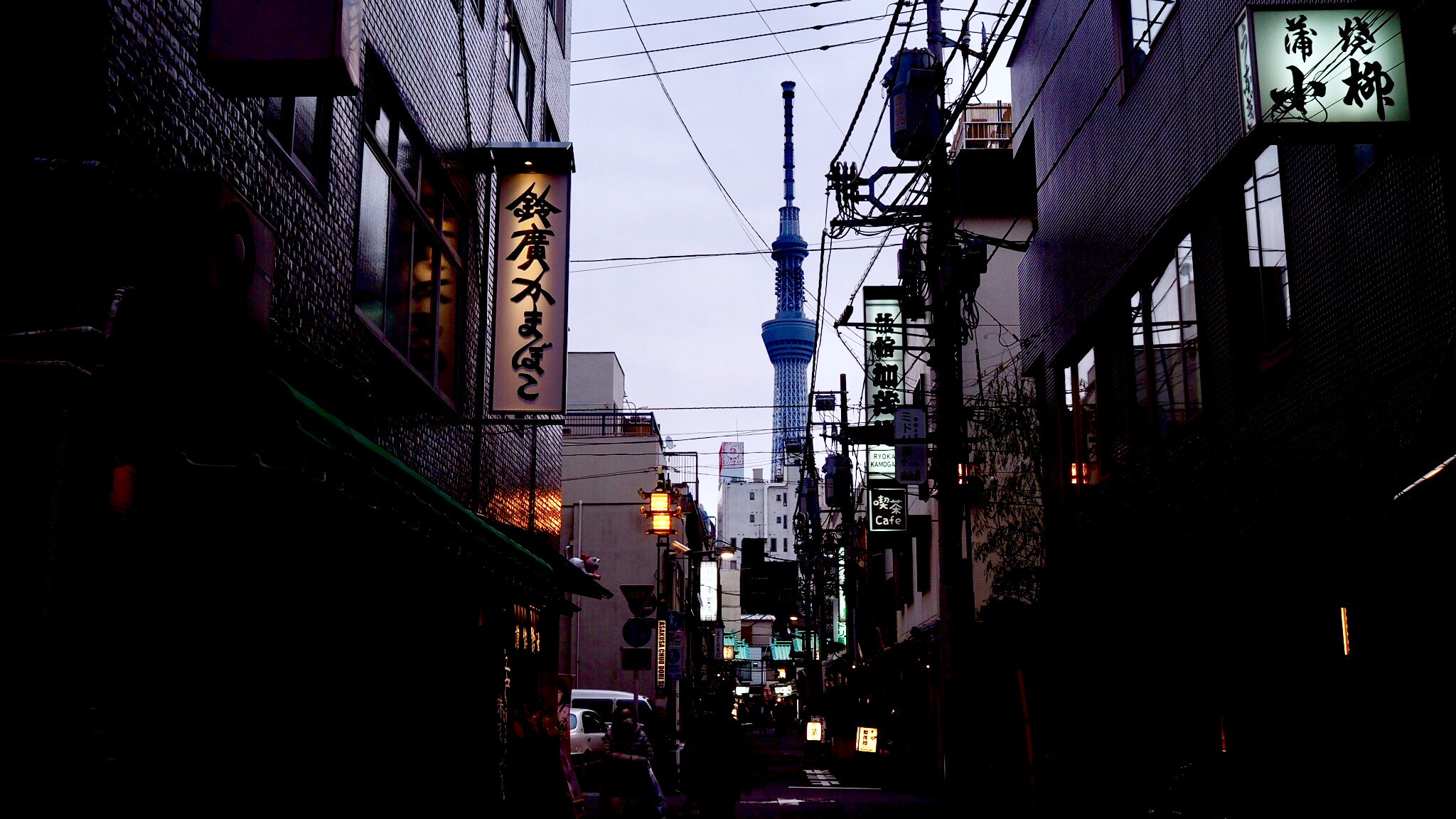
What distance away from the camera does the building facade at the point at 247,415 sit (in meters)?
5.89

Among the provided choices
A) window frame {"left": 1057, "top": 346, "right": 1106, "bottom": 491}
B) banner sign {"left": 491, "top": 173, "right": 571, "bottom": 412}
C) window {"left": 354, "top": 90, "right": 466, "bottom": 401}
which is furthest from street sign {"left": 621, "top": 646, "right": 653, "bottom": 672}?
banner sign {"left": 491, "top": 173, "right": 571, "bottom": 412}

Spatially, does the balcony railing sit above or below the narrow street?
above

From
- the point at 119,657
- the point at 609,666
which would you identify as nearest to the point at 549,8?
the point at 119,657

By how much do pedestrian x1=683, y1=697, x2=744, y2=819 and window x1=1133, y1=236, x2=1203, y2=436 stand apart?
271 inches

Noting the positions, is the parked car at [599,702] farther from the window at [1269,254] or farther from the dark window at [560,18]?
the window at [1269,254]

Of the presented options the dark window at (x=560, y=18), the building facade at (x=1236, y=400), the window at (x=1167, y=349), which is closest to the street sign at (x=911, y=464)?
the building facade at (x=1236, y=400)

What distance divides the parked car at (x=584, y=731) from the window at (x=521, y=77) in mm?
13136

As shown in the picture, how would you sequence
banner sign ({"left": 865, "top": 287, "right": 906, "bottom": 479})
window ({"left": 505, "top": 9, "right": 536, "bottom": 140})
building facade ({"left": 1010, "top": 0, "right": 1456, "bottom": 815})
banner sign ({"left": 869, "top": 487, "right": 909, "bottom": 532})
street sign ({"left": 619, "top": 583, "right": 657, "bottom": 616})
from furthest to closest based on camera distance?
banner sign ({"left": 869, "top": 487, "right": 909, "bottom": 532}), street sign ({"left": 619, "top": 583, "right": 657, "bottom": 616}), banner sign ({"left": 865, "top": 287, "right": 906, "bottom": 479}), window ({"left": 505, "top": 9, "right": 536, "bottom": 140}), building facade ({"left": 1010, "top": 0, "right": 1456, "bottom": 815})

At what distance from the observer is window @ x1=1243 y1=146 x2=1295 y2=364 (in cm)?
1154

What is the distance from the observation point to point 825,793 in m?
26.1

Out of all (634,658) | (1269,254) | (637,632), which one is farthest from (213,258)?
(634,658)

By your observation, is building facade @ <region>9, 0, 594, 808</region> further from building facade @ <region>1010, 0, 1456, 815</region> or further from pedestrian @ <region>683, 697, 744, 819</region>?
building facade @ <region>1010, 0, 1456, 815</region>

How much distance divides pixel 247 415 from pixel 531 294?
8.68 metres

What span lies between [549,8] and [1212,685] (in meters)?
16.3
